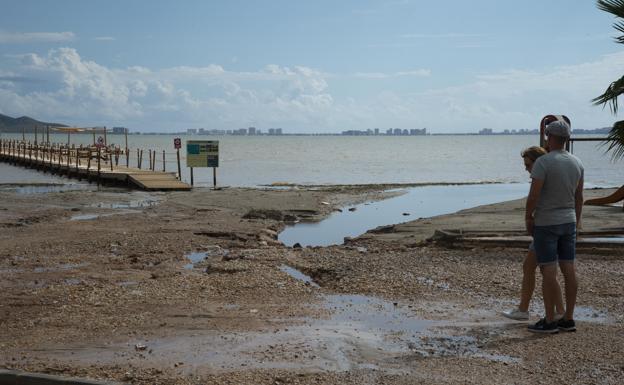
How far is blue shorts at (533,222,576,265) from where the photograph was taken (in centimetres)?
642

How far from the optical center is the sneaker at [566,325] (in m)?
6.55

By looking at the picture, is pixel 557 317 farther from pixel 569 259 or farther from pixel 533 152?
pixel 533 152

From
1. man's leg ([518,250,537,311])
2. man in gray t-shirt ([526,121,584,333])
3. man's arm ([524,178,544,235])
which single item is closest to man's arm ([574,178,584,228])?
man in gray t-shirt ([526,121,584,333])

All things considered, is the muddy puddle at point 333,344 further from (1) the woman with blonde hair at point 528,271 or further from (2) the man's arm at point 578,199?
(2) the man's arm at point 578,199

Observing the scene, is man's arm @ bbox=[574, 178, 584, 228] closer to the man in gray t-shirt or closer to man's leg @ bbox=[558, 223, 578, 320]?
the man in gray t-shirt

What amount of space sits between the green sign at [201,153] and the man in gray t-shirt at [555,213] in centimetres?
2593

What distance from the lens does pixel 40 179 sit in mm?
40688

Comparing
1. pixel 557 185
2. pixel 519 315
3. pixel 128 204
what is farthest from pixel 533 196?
pixel 128 204

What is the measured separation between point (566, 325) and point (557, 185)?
1.33 metres

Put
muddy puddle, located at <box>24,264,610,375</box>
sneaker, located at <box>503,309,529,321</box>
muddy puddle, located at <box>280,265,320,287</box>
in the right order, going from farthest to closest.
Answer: muddy puddle, located at <box>280,265,320,287</box>
sneaker, located at <box>503,309,529,321</box>
muddy puddle, located at <box>24,264,610,375</box>

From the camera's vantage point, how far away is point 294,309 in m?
7.71

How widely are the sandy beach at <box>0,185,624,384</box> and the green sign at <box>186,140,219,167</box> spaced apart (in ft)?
54.6

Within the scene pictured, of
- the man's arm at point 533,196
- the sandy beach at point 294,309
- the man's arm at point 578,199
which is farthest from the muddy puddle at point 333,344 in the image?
the man's arm at point 578,199

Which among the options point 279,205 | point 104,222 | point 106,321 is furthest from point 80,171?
point 106,321
